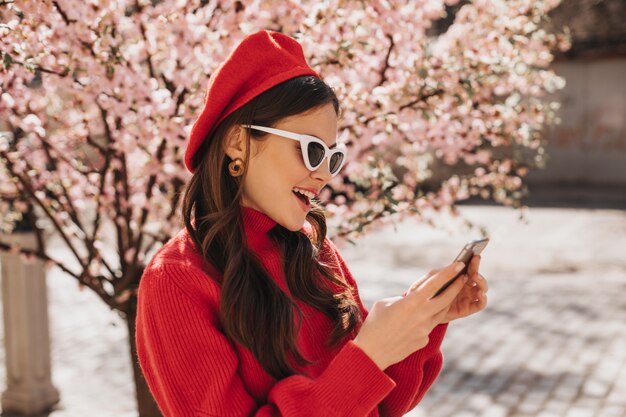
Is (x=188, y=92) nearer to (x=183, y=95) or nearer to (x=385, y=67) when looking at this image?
(x=183, y=95)

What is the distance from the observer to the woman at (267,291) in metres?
1.42

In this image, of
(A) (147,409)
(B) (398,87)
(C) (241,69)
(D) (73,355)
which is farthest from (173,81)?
(D) (73,355)

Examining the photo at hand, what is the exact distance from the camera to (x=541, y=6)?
11.6 feet

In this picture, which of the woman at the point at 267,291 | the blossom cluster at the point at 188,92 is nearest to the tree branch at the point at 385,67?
the blossom cluster at the point at 188,92

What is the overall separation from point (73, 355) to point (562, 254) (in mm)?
6602

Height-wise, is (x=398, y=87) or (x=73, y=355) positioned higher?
(x=398, y=87)

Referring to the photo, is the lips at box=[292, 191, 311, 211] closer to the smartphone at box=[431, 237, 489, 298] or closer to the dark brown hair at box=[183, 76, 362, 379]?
the dark brown hair at box=[183, 76, 362, 379]

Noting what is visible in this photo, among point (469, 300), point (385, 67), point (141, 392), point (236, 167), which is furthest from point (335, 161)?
point (141, 392)

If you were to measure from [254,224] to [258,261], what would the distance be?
90 mm

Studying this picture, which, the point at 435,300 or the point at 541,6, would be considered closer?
the point at 435,300

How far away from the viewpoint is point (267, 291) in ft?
5.18

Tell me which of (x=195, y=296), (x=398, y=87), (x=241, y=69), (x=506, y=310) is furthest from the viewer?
(x=506, y=310)

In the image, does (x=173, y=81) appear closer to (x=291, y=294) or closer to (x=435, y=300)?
(x=291, y=294)

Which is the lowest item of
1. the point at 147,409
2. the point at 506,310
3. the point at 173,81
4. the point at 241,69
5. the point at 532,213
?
the point at 532,213
